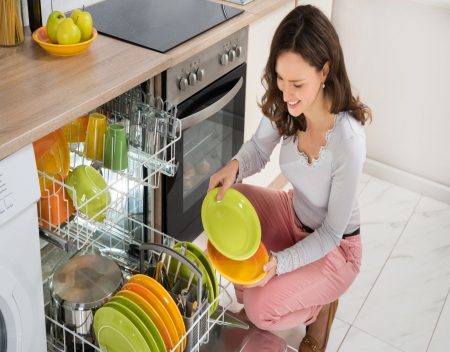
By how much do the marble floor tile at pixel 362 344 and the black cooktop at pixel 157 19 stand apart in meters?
1.25

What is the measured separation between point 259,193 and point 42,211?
0.79m

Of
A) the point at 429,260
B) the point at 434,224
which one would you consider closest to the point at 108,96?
the point at 429,260

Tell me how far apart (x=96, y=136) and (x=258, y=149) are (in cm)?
60

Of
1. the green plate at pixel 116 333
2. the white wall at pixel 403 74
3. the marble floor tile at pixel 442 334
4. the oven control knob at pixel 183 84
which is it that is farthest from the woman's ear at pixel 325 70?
the white wall at pixel 403 74

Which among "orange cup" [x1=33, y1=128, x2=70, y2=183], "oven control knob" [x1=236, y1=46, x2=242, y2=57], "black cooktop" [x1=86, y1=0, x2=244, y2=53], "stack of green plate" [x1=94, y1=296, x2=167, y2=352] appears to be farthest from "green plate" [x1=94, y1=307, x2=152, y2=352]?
"oven control knob" [x1=236, y1=46, x2=242, y2=57]

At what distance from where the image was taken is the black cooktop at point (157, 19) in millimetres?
1740

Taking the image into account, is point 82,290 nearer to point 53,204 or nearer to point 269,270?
point 53,204

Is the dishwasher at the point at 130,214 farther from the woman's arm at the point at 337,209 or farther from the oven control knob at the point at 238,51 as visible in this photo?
the oven control knob at the point at 238,51

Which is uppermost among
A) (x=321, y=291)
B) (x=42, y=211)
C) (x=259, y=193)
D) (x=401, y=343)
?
(x=42, y=211)

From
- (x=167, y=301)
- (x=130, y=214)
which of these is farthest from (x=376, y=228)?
(x=167, y=301)

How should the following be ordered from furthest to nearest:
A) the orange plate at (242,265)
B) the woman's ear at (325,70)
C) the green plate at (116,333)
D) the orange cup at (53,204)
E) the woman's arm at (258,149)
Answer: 1. the woman's arm at (258,149)
2. the orange plate at (242,265)
3. the woman's ear at (325,70)
4. the orange cup at (53,204)
5. the green plate at (116,333)

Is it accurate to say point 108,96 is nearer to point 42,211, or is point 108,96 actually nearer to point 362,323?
point 42,211

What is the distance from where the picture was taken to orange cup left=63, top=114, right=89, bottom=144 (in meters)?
1.70

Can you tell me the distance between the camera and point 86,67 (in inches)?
60.4
